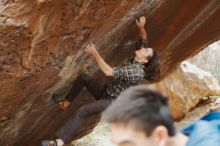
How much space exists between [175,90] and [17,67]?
26.4 ft

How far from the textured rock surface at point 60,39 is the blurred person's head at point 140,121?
8.63 feet

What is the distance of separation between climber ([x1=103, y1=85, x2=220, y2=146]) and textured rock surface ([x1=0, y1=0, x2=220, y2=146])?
2622 mm

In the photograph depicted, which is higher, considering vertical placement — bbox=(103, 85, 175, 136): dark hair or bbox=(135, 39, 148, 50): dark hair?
bbox=(135, 39, 148, 50): dark hair

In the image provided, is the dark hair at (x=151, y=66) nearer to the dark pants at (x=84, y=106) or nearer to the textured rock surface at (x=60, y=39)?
the textured rock surface at (x=60, y=39)

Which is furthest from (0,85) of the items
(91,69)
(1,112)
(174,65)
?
(174,65)

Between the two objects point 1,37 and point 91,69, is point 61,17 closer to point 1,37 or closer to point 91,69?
point 1,37

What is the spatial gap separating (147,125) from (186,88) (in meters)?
11.1

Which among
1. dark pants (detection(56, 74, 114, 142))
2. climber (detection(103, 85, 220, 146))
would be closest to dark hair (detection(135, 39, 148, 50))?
dark pants (detection(56, 74, 114, 142))

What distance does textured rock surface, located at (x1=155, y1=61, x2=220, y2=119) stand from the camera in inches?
494

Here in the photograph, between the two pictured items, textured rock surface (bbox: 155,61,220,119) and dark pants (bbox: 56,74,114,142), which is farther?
textured rock surface (bbox: 155,61,220,119)

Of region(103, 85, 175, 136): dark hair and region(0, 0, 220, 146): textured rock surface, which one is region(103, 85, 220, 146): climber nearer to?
region(103, 85, 175, 136): dark hair

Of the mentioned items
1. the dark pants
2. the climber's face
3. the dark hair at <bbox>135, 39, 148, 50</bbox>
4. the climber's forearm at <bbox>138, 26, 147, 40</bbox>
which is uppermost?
the climber's forearm at <bbox>138, 26, 147, 40</bbox>

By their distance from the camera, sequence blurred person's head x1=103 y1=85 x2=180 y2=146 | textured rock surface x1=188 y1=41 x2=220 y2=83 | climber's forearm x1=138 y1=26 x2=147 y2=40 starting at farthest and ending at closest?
textured rock surface x1=188 y1=41 x2=220 y2=83 < climber's forearm x1=138 y1=26 x2=147 y2=40 < blurred person's head x1=103 y1=85 x2=180 y2=146

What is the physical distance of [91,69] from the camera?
260 inches
